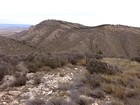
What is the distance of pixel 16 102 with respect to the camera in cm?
708

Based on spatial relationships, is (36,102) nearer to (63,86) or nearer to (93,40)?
(63,86)

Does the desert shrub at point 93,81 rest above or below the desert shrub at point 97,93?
above

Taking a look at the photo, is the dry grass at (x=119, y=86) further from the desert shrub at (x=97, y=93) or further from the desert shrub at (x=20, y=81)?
the desert shrub at (x=20, y=81)

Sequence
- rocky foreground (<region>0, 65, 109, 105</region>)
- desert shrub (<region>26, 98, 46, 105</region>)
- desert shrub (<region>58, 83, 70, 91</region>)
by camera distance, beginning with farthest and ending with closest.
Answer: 1. desert shrub (<region>58, 83, 70, 91</region>)
2. rocky foreground (<region>0, 65, 109, 105</region>)
3. desert shrub (<region>26, 98, 46, 105</region>)

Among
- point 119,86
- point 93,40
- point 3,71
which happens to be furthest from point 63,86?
point 93,40

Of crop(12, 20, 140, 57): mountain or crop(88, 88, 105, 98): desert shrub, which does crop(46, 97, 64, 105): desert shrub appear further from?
crop(12, 20, 140, 57): mountain

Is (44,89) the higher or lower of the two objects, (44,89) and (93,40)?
the higher

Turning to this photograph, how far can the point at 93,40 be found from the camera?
2785 inches

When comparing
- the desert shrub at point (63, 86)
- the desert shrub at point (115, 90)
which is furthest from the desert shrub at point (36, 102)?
the desert shrub at point (115, 90)

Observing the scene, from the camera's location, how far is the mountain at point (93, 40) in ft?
222

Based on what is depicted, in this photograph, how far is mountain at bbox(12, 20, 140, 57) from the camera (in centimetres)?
6775

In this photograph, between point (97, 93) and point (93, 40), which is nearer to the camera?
point (97, 93)

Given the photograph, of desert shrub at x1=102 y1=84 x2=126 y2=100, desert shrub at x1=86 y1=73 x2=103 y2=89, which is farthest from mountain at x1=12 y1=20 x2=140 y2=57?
desert shrub at x1=102 y1=84 x2=126 y2=100

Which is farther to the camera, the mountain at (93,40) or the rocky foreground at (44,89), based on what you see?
the mountain at (93,40)
